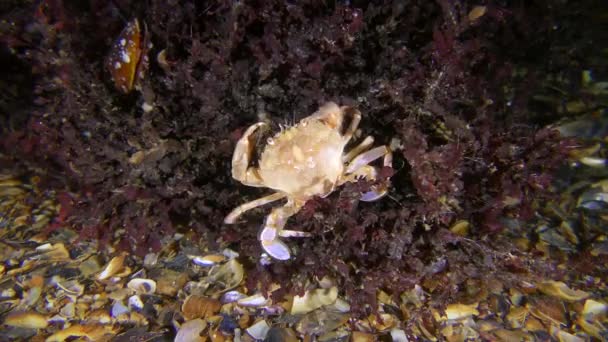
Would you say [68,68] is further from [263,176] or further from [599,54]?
[599,54]

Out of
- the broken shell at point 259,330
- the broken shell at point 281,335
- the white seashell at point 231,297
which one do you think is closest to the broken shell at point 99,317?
the white seashell at point 231,297

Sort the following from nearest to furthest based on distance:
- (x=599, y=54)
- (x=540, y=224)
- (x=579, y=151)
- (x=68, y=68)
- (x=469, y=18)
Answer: (x=469, y=18), (x=68, y=68), (x=540, y=224), (x=579, y=151), (x=599, y=54)

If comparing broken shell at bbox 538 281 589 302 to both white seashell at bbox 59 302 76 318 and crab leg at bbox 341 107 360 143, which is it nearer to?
crab leg at bbox 341 107 360 143

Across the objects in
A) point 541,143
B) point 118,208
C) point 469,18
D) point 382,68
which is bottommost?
point 541,143

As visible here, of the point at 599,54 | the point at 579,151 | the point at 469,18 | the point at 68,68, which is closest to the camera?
the point at 469,18

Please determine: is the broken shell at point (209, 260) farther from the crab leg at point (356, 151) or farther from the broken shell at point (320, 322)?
the crab leg at point (356, 151)

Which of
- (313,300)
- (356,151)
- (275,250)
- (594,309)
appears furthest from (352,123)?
(594,309)

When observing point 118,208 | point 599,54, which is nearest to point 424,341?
point 118,208
